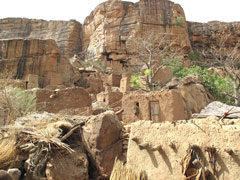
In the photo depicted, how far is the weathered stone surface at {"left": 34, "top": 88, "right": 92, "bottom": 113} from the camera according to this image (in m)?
9.72

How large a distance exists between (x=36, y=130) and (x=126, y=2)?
90.3 ft

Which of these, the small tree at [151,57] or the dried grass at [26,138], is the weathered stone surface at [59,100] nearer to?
the dried grass at [26,138]

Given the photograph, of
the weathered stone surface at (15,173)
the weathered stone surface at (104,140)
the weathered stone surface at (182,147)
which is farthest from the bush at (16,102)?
the weathered stone surface at (182,147)

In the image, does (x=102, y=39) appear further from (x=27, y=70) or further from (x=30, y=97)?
(x=30, y=97)

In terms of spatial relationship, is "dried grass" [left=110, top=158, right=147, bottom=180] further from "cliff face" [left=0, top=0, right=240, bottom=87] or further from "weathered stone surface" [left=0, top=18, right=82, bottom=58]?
"weathered stone surface" [left=0, top=18, right=82, bottom=58]

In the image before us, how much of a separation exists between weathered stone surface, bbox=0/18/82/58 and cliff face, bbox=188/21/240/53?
18074 mm

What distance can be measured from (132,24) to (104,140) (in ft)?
84.3

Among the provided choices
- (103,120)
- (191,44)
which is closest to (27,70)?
(103,120)

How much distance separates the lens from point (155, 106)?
854 centimetres

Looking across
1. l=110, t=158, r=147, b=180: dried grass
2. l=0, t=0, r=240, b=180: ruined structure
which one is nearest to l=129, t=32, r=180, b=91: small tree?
l=0, t=0, r=240, b=180: ruined structure

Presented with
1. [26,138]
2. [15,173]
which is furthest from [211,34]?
[15,173]

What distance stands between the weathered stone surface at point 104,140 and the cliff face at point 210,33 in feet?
94.5

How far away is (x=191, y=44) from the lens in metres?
32.1

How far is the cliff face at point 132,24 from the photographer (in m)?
28.3
